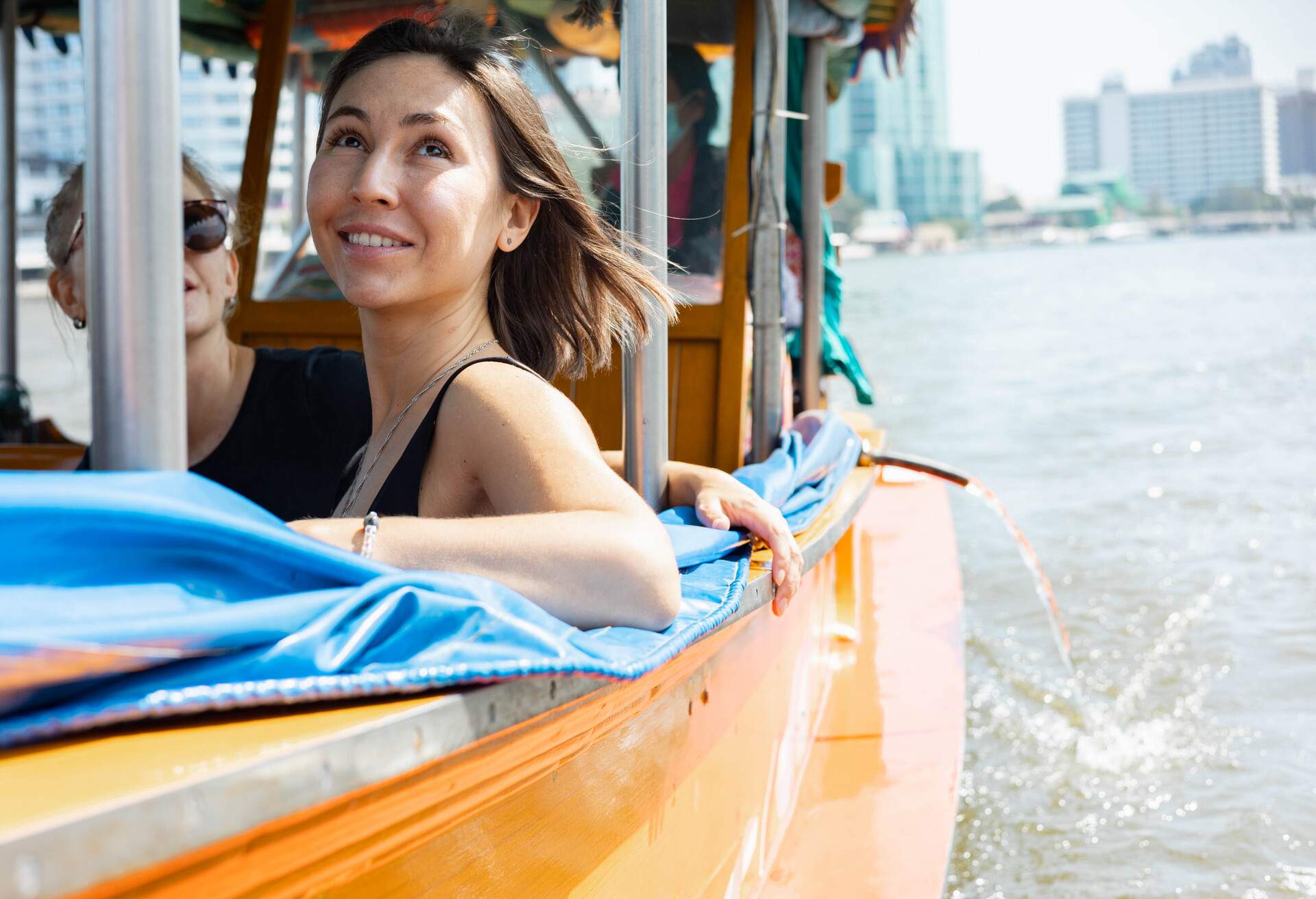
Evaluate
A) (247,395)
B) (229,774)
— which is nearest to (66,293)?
(247,395)

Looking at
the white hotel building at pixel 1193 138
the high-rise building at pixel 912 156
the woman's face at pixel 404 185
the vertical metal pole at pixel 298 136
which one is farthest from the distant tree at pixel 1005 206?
the woman's face at pixel 404 185

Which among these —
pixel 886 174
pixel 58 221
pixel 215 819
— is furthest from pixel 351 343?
pixel 886 174

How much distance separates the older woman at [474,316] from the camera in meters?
1.51

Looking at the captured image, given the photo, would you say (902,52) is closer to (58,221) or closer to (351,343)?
(351,343)

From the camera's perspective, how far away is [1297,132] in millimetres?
131125

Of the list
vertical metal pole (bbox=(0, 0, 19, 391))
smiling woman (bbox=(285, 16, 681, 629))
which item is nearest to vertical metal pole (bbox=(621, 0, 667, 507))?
smiling woman (bbox=(285, 16, 681, 629))

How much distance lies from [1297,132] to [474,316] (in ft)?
484

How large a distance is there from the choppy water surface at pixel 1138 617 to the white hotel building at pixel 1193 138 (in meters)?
123

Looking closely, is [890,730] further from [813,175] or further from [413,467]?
[413,467]

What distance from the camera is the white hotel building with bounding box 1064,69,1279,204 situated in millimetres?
136000

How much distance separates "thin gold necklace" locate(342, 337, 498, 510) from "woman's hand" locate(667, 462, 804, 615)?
0.56 metres

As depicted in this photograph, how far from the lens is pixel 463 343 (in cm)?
187

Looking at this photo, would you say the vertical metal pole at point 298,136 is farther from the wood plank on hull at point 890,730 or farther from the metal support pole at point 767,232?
the wood plank on hull at point 890,730

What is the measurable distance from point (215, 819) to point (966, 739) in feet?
15.1
